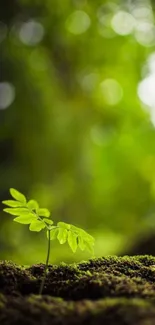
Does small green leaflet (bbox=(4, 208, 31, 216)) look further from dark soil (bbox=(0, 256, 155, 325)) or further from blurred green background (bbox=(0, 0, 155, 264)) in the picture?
blurred green background (bbox=(0, 0, 155, 264))

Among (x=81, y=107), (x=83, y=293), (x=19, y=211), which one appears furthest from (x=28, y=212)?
(x=81, y=107)

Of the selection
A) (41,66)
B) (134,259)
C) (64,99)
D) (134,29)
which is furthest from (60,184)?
(134,259)

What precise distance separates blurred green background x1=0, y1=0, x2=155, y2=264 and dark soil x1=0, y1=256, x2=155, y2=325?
581 cm

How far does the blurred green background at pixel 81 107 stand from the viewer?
7.20 m

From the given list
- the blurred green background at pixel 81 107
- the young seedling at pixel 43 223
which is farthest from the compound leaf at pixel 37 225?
the blurred green background at pixel 81 107

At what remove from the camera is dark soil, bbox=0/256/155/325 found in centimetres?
76

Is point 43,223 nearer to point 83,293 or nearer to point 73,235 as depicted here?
point 73,235

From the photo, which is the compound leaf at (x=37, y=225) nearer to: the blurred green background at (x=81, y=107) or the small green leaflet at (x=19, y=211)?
the small green leaflet at (x=19, y=211)

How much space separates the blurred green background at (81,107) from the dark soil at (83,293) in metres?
5.81

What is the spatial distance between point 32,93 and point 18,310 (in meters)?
6.69

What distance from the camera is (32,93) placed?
7.38 meters

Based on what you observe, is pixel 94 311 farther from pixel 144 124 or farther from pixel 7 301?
pixel 144 124

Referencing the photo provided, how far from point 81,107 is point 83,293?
22.0 ft

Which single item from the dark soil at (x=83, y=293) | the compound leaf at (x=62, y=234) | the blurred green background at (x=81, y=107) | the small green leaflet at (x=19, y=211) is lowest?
the dark soil at (x=83, y=293)
